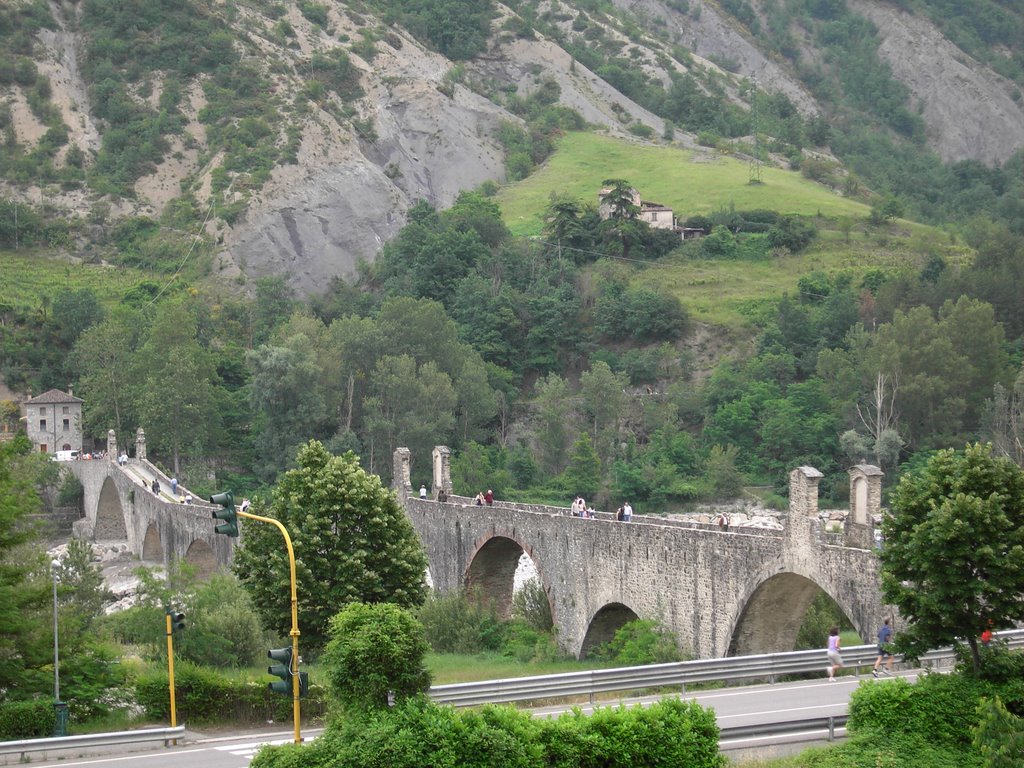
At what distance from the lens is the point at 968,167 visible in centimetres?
14950

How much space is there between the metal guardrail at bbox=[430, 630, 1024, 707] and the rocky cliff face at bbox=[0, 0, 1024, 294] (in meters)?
81.8

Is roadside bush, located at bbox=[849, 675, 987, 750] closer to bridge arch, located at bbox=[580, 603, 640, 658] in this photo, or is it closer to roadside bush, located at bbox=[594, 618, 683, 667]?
roadside bush, located at bbox=[594, 618, 683, 667]

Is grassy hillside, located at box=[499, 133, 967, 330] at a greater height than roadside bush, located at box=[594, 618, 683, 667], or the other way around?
grassy hillside, located at box=[499, 133, 967, 330]

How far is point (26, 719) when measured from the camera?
83.1 feet

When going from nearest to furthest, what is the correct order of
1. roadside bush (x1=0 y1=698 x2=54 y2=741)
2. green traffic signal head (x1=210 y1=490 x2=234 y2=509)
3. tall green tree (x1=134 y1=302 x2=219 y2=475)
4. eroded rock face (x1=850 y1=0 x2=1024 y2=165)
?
green traffic signal head (x1=210 y1=490 x2=234 y2=509)
roadside bush (x1=0 y1=698 x2=54 y2=741)
tall green tree (x1=134 y1=302 x2=219 y2=475)
eroded rock face (x1=850 y1=0 x2=1024 y2=165)

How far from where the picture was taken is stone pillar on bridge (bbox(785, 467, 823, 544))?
31781 millimetres

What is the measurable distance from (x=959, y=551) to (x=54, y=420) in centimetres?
7194

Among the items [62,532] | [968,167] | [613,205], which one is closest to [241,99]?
[613,205]

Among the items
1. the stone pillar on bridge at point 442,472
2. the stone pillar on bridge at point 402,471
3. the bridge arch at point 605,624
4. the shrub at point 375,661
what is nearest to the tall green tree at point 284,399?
the stone pillar on bridge at point 402,471

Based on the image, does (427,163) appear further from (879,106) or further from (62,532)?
(879,106)

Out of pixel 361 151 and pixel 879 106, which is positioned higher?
pixel 879 106

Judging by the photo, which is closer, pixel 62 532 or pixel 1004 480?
pixel 1004 480

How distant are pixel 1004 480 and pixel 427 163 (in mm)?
103085

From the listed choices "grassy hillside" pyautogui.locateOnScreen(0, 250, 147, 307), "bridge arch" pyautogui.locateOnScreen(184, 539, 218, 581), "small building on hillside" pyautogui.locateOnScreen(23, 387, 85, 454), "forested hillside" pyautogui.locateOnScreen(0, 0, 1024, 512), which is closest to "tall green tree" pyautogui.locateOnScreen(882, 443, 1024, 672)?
"bridge arch" pyautogui.locateOnScreen(184, 539, 218, 581)
